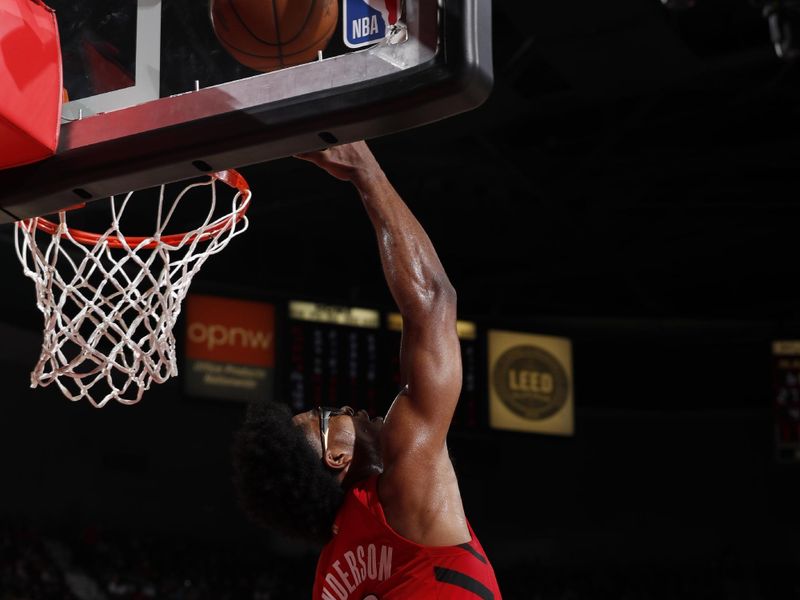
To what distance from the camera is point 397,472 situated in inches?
90.3

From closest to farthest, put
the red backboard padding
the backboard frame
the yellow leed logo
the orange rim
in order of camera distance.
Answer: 1. the backboard frame
2. the red backboard padding
3. the orange rim
4. the yellow leed logo

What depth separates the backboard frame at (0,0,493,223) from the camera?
190 centimetres

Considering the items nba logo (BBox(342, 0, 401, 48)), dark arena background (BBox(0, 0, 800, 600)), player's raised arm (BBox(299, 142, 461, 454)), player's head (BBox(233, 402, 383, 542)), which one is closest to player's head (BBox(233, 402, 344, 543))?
player's head (BBox(233, 402, 383, 542))

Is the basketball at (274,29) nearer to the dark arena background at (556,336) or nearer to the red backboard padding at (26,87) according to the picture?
the red backboard padding at (26,87)

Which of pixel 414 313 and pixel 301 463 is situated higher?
pixel 414 313

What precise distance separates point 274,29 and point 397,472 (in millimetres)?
895

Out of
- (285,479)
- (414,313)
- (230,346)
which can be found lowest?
(285,479)

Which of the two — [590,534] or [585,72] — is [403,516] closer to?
[585,72]

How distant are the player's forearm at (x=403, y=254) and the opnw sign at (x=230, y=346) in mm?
6204

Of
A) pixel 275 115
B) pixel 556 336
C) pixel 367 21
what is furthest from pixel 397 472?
pixel 556 336

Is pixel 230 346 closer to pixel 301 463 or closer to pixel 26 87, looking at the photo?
pixel 301 463

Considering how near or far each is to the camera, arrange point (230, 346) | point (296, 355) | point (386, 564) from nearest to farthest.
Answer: point (386, 564) < point (296, 355) < point (230, 346)

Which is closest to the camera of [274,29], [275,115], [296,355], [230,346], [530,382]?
[275,115]

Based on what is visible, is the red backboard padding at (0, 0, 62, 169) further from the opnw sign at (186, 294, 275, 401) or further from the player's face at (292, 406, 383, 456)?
the opnw sign at (186, 294, 275, 401)
